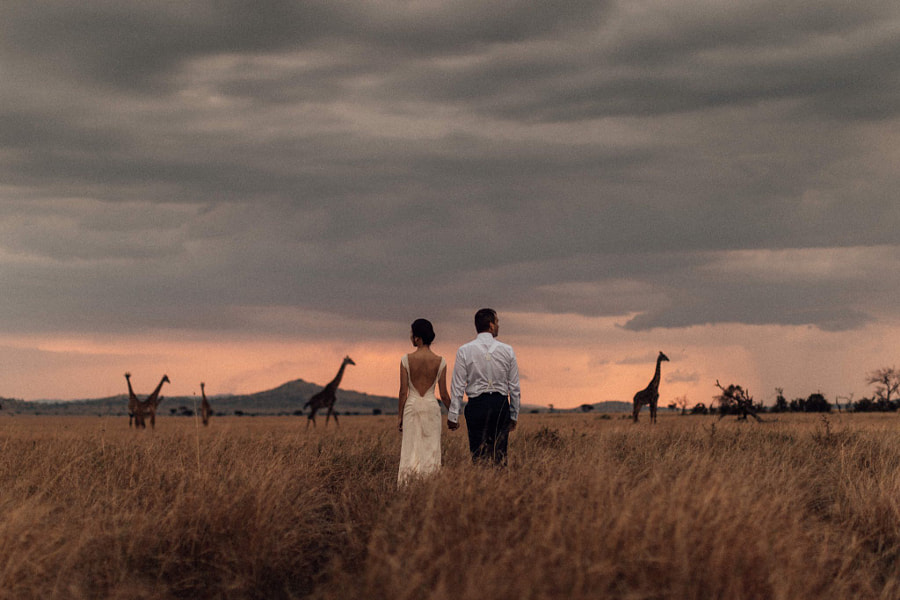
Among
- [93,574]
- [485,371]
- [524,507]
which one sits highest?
[485,371]

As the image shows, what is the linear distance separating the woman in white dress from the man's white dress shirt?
0.30m

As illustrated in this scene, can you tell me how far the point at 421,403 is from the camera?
10453 mm

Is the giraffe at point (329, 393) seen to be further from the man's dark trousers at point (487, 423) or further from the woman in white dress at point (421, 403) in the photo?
the man's dark trousers at point (487, 423)

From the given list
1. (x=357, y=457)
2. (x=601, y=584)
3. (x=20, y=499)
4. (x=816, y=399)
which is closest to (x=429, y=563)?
(x=601, y=584)

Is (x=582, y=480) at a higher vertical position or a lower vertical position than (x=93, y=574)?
higher

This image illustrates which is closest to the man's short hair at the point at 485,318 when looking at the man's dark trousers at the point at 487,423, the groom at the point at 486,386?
the groom at the point at 486,386

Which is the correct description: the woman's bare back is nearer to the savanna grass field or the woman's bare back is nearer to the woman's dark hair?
the woman's dark hair

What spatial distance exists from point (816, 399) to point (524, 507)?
4869 centimetres

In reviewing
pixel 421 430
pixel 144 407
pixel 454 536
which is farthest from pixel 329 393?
pixel 454 536

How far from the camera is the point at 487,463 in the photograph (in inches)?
386

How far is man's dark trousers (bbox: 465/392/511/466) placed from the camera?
10.0 m

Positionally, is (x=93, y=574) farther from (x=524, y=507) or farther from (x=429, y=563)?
(x=524, y=507)

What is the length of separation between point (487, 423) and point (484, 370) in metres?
0.69

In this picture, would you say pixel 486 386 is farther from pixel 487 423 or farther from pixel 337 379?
pixel 337 379
